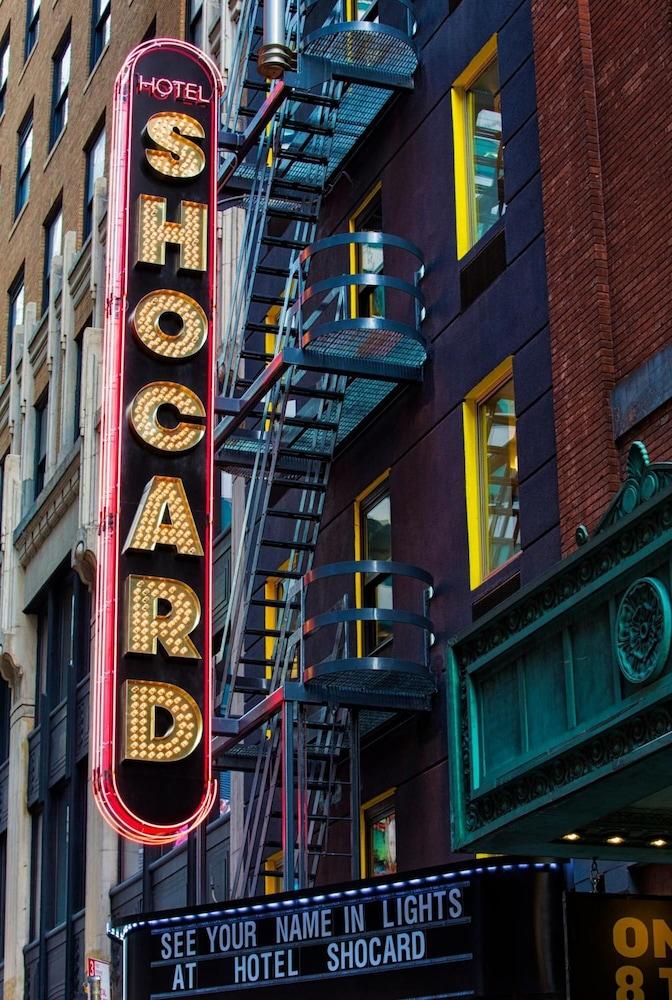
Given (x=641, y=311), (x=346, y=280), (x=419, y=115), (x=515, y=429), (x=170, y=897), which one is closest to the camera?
(x=641, y=311)

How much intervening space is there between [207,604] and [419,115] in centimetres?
648

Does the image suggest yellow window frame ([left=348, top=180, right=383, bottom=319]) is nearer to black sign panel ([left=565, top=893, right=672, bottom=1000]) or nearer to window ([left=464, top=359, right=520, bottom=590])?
window ([left=464, top=359, right=520, bottom=590])

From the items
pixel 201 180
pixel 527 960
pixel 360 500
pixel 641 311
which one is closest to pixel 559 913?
pixel 527 960

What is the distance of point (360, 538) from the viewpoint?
22500 millimetres

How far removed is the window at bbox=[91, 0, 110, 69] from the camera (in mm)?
40719

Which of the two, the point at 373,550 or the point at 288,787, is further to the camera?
the point at 373,550

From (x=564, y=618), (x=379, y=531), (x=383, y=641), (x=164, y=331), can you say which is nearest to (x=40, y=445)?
(x=164, y=331)

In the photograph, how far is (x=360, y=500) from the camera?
2252cm

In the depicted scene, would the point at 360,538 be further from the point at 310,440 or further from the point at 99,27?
the point at 99,27

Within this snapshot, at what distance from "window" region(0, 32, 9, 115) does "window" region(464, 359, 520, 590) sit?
113ft

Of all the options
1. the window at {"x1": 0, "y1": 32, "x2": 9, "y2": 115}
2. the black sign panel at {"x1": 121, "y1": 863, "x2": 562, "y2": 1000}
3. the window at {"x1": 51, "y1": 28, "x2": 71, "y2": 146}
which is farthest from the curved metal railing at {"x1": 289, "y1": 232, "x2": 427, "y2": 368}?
the window at {"x1": 0, "y1": 32, "x2": 9, "y2": 115}

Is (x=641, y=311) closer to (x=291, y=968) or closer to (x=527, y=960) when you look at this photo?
(x=527, y=960)

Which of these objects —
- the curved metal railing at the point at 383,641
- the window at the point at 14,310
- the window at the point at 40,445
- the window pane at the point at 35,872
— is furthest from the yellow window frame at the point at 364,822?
the window at the point at 14,310

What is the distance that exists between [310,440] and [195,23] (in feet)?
42.2
